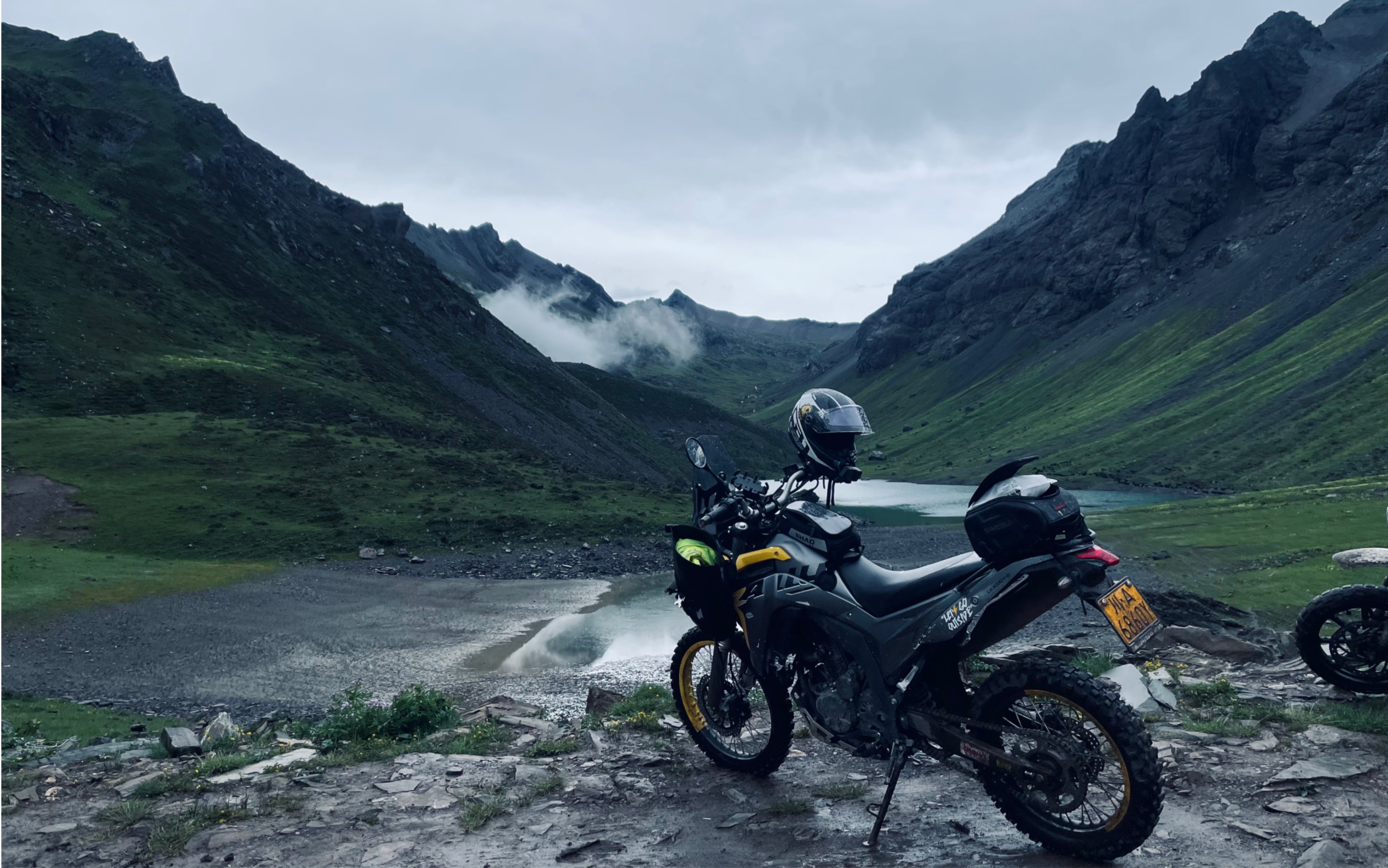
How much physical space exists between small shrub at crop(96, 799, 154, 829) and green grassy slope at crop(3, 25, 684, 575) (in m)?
36.8

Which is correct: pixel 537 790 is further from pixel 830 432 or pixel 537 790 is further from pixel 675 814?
pixel 830 432

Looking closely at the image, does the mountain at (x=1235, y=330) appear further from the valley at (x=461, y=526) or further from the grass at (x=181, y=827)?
the grass at (x=181, y=827)

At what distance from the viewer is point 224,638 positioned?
24.7 m

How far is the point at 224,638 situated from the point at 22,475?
102ft

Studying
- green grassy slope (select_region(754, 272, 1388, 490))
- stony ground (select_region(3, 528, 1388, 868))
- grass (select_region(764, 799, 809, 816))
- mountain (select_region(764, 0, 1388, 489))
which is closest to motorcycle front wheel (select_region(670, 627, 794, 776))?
stony ground (select_region(3, 528, 1388, 868))

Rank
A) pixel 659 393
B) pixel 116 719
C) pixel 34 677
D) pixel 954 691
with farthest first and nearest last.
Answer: pixel 659 393
pixel 34 677
pixel 116 719
pixel 954 691

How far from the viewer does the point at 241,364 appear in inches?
3204

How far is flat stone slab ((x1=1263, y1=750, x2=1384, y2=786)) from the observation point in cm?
627

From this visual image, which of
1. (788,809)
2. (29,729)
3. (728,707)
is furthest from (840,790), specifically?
(29,729)

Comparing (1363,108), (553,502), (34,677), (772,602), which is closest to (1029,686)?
(772,602)

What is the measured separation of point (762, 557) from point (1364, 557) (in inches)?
366

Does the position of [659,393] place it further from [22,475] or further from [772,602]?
[772,602]

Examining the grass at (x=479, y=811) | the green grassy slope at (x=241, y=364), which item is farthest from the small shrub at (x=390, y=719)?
the green grassy slope at (x=241, y=364)

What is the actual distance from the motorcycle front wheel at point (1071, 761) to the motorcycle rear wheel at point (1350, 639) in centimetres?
465
